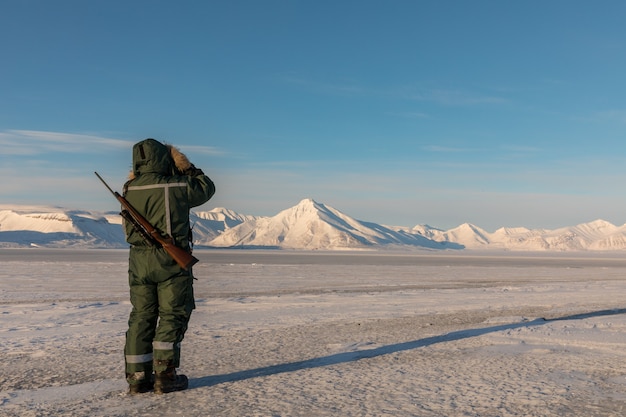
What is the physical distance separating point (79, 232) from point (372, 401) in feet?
683

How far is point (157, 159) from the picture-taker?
5270 millimetres

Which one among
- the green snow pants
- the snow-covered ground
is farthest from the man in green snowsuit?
the snow-covered ground

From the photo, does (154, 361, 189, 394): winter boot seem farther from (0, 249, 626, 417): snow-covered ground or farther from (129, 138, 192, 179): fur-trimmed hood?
(129, 138, 192, 179): fur-trimmed hood

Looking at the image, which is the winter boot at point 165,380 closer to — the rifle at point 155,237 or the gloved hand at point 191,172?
the rifle at point 155,237

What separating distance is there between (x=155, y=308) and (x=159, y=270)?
382mm

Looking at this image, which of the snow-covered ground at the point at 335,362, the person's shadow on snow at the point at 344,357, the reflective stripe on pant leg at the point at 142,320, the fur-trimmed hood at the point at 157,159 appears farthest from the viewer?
the person's shadow on snow at the point at 344,357

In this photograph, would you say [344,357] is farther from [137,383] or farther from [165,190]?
[165,190]

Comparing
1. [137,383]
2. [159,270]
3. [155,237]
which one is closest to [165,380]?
[137,383]

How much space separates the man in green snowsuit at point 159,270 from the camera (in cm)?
507

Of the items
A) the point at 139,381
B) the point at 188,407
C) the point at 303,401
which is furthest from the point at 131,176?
the point at 303,401

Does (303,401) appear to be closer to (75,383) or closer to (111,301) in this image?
(75,383)

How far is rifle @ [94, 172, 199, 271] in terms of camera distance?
16.7 ft

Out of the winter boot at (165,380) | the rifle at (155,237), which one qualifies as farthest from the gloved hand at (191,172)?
the winter boot at (165,380)

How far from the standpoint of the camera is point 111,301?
14.1 m
